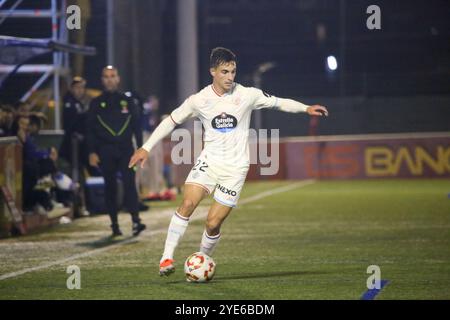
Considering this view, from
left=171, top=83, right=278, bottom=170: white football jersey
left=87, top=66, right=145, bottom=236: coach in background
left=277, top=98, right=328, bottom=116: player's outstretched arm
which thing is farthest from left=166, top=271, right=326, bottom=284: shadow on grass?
left=87, top=66, right=145, bottom=236: coach in background

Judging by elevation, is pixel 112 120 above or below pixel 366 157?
above

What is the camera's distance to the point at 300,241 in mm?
12484

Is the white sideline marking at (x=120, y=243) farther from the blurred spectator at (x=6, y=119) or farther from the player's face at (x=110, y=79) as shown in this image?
the blurred spectator at (x=6, y=119)

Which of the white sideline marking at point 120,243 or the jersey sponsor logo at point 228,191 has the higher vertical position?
the jersey sponsor logo at point 228,191

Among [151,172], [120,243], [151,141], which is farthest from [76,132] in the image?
[151,141]

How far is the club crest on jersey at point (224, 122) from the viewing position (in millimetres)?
9203

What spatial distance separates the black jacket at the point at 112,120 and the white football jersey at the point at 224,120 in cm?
419

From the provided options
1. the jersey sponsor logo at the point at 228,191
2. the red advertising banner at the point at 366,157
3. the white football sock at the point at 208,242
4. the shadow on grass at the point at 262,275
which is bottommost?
the red advertising banner at the point at 366,157

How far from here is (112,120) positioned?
13.5m

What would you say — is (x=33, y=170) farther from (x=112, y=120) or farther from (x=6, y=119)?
(x=112, y=120)

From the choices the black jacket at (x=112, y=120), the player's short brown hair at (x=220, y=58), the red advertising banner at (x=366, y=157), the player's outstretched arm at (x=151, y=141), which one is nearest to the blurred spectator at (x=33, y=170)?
the black jacket at (x=112, y=120)

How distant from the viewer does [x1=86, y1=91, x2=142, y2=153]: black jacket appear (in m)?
13.4

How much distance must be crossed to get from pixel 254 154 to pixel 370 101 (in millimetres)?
5585

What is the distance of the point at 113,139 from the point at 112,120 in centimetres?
27
